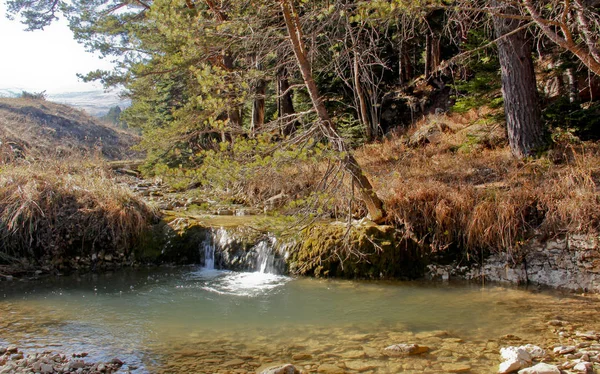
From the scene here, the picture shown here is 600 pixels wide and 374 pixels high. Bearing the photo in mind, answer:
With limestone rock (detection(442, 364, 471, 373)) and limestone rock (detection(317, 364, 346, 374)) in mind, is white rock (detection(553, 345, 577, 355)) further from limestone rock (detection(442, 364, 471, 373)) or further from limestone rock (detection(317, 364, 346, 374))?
limestone rock (detection(317, 364, 346, 374))

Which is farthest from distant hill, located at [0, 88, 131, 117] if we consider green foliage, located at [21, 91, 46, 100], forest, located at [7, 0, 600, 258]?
forest, located at [7, 0, 600, 258]

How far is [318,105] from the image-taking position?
22.7ft

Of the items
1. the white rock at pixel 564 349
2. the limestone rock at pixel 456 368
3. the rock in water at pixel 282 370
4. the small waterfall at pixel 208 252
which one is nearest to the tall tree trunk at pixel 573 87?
the white rock at pixel 564 349

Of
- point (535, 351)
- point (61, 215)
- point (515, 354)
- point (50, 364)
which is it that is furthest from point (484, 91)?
point (50, 364)

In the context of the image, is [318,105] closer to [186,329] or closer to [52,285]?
[186,329]

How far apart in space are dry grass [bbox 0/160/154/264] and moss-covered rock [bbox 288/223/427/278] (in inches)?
153

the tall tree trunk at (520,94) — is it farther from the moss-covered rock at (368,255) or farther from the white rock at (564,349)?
the white rock at (564,349)

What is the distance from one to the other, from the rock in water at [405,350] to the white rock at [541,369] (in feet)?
3.00

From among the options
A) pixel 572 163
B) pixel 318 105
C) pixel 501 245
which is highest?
pixel 318 105

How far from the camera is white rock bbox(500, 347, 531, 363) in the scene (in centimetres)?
391

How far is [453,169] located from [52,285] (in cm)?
763

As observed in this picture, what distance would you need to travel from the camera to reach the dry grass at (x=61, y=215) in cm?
830

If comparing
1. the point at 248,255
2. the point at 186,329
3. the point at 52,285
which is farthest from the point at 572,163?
the point at 52,285

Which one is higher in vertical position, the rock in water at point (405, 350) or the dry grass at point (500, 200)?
the dry grass at point (500, 200)
